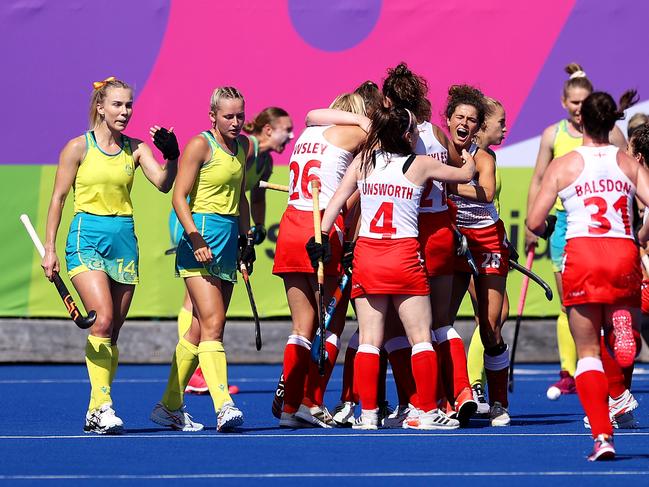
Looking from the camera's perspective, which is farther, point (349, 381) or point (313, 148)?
point (349, 381)

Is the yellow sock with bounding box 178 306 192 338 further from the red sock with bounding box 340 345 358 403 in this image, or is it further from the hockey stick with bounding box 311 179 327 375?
the hockey stick with bounding box 311 179 327 375

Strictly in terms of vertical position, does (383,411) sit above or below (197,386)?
below

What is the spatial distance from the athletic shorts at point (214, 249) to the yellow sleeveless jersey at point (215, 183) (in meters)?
0.05

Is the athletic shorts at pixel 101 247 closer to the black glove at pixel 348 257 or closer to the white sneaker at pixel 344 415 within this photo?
the black glove at pixel 348 257

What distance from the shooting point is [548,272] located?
1411 cm

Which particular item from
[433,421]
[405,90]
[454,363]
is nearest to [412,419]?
[433,421]

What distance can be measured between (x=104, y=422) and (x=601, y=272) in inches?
119

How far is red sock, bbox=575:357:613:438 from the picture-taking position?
7516 mm

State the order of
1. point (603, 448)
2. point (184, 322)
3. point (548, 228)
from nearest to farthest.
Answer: point (603, 448) < point (548, 228) < point (184, 322)

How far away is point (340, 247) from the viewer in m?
9.27

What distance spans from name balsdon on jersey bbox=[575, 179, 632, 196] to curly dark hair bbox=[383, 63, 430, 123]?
161 cm

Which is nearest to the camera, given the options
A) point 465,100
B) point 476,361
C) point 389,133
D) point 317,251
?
point 317,251

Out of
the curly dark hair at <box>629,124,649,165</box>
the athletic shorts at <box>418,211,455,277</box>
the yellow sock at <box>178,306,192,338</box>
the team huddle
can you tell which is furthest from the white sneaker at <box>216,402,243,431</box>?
the curly dark hair at <box>629,124,649,165</box>

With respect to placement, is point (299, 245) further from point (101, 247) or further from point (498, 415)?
point (498, 415)
